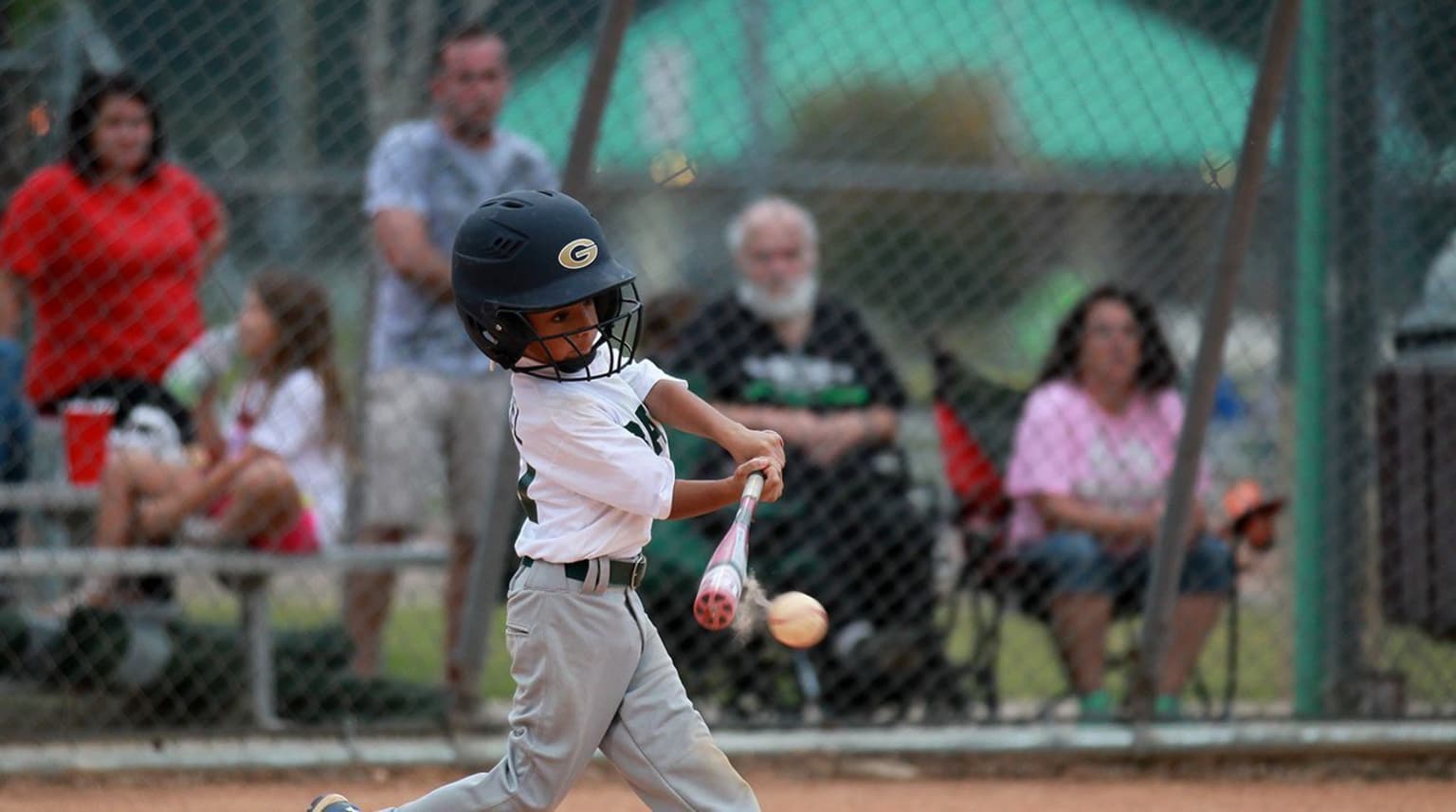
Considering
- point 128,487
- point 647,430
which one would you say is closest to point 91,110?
point 128,487

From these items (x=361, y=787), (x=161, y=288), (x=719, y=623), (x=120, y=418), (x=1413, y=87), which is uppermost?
(x=1413, y=87)

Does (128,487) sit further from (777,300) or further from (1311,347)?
(1311,347)

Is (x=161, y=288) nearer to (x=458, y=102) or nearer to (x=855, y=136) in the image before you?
(x=458, y=102)

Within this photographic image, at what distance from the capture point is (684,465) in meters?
5.34

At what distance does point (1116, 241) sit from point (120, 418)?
13.0 ft

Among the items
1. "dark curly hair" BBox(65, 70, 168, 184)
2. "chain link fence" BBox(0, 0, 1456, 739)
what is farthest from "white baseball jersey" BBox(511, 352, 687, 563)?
"dark curly hair" BBox(65, 70, 168, 184)

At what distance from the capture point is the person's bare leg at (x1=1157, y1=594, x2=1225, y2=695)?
5172mm

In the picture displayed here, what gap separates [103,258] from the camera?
499 centimetres

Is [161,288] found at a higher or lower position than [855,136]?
lower

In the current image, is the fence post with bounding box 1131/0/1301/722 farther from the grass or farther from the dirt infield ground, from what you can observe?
the grass

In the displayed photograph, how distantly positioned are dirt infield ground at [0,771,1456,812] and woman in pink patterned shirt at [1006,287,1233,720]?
1.38ft

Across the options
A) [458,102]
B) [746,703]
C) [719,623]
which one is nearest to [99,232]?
[458,102]

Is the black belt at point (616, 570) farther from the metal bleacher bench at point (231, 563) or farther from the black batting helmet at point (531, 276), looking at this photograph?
the metal bleacher bench at point (231, 563)

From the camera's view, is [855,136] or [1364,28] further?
[855,136]
